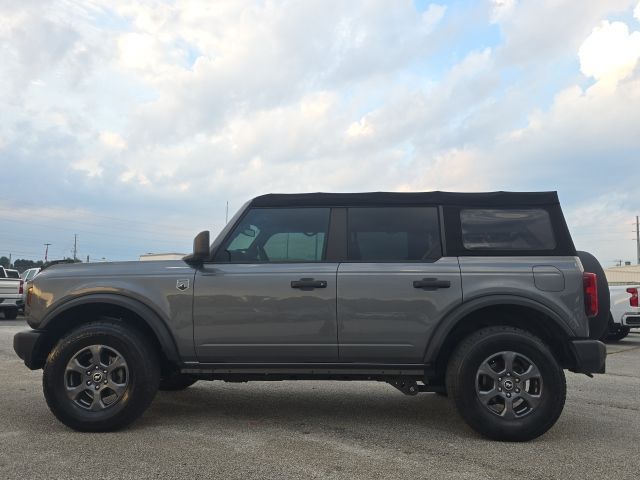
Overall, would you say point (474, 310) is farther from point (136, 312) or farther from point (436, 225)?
point (136, 312)

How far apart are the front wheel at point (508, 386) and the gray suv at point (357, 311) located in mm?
10

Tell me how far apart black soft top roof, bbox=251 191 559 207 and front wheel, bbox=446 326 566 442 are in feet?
3.66

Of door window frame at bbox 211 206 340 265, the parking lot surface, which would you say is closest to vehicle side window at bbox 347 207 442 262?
door window frame at bbox 211 206 340 265

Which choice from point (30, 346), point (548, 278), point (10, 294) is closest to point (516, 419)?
point (548, 278)

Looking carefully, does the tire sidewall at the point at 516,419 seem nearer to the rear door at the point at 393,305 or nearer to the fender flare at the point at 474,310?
the fender flare at the point at 474,310

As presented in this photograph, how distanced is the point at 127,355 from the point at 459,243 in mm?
2787

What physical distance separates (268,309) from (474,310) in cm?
160

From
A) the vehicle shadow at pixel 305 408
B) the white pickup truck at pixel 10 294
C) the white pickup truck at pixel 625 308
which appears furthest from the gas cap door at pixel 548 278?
the white pickup truck at pixel 10 294

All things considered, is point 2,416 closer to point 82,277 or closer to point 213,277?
point 82,277

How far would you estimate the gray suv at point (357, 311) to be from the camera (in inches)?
167

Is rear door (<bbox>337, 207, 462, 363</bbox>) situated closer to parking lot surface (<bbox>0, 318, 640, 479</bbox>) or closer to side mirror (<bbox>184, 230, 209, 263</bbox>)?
parking lot surface (<bbox>0, 318, 640, 479</bbox>)

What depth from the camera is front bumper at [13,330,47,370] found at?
4492 millimetres

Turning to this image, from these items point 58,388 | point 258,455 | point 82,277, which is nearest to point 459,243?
point 258,455

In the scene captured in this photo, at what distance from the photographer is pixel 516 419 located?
13.6ft
